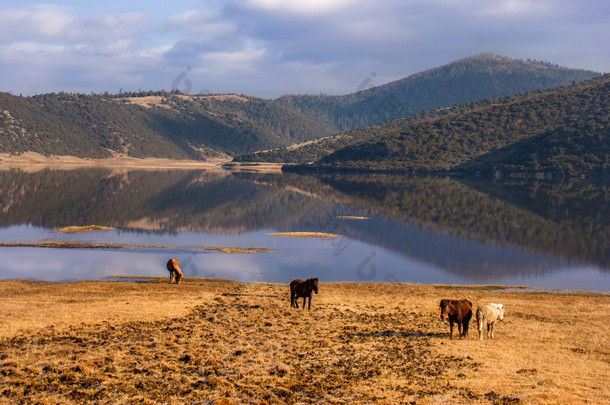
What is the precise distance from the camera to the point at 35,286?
92.0 feet

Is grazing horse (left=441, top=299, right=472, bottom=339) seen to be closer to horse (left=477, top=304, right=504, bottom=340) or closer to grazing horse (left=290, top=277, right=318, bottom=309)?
horse (left=477, top=304, right=504, bottom=340)

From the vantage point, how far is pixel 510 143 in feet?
533

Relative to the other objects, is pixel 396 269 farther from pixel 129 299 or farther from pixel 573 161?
pixel 573 161

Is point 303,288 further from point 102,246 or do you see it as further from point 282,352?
point 102,246

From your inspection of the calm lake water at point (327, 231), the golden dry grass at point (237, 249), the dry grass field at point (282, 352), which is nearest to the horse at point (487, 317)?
the dry grass field at point (282, 352)

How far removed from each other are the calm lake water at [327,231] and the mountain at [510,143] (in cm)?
4233

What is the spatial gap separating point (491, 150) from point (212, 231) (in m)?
126

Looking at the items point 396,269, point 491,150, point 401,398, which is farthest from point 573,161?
point 401,398

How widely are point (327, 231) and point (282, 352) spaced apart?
40.0 meters

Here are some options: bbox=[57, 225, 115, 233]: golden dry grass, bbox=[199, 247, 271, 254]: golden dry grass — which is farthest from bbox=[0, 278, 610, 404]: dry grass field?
bbox=[57, 225, 115, 233]: golden dry grass

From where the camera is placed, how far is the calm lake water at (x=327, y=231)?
36.1 meters

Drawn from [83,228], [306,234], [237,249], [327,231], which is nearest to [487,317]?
[237,249]

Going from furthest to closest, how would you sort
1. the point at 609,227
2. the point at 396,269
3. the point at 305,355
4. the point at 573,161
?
the point at 573,161 < the point at 609,227 < the point at 396,269 < the point at 305,355

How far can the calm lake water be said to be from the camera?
3605 cm
